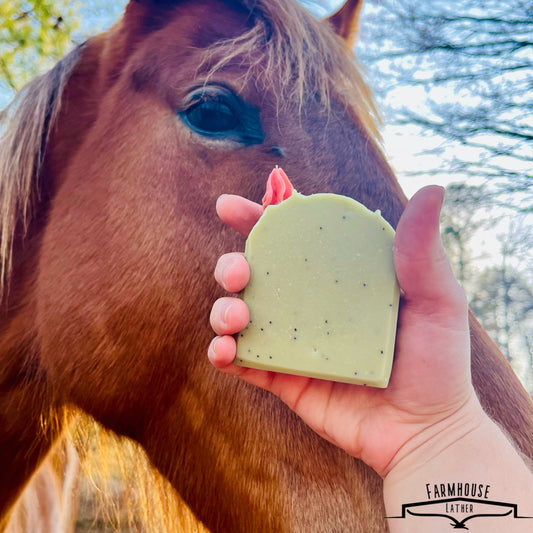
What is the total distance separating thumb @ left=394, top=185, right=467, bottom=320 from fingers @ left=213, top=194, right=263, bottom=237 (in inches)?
13.4

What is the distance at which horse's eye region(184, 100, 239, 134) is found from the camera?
1201 mm

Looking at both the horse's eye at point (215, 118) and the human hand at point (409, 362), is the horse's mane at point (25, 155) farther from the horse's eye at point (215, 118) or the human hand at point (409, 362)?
the human hand at point (409, 362)

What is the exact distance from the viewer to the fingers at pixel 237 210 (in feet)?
3.16

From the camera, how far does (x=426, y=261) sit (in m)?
0.75

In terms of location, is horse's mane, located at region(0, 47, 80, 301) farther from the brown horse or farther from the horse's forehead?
the horse's forehead

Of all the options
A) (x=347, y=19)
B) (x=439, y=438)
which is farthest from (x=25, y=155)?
(x=439, y=438)

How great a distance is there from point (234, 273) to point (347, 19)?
1388mm

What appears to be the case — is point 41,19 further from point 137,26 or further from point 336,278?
point 336,278

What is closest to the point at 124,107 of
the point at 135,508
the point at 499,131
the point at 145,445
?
the point at 145,445

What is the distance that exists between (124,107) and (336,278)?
3.04ft

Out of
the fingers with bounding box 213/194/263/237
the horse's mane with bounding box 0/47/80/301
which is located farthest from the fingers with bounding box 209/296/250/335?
the horse's mane with bounding box 0/47/80/301

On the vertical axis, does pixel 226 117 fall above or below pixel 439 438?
above

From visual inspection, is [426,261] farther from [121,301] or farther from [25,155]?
[25,155]

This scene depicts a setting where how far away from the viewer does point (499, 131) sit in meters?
3.38
